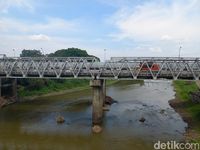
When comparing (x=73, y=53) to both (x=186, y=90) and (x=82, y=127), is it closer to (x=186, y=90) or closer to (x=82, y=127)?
(x=186, y=90)

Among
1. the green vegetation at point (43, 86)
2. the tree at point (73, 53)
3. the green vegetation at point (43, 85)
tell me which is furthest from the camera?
the tree at point (73, 53)

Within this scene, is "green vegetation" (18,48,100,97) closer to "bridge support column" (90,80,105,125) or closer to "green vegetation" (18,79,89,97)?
"green vegetation" (18,79,89,97)

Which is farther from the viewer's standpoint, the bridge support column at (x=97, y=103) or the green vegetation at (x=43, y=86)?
the green vegetation at (x=43, y=86)

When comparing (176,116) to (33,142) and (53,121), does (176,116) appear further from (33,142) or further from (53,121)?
(33,142)

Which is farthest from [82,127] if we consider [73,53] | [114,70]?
[73,53]

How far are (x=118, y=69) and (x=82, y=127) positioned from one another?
1294cm

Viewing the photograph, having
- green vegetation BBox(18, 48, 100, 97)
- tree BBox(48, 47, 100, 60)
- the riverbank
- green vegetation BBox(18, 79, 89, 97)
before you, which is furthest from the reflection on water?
tree BBox(48, 47, 100, 60)

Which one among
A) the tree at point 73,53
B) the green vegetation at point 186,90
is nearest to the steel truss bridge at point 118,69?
the green vegetation at point 186,90

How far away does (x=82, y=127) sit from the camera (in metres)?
50.2

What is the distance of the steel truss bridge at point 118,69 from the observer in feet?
167

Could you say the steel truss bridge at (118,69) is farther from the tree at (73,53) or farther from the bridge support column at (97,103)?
the tree at (73,53)

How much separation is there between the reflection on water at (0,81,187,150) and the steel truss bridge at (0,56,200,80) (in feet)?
27.4

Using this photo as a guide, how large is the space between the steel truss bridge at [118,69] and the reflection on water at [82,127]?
8.34 meters

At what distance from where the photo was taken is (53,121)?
54.3 meters
